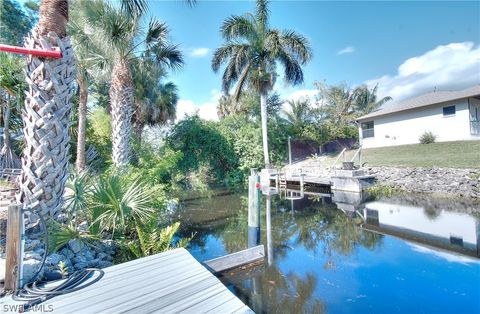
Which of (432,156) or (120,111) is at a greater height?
(120,111)

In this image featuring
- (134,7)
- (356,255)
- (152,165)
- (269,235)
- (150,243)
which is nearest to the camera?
(150,243)

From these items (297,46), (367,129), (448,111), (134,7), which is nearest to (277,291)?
(134,7)

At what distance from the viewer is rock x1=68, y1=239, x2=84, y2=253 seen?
395 centimetres

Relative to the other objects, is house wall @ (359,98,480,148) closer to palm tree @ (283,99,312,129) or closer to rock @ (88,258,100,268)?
palm tree @ (283,99,312,129)

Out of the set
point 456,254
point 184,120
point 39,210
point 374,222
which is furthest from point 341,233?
point 184,120

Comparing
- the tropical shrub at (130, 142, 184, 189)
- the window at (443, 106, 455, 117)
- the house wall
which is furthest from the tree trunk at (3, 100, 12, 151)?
the window at (443, 106, 455, 117)

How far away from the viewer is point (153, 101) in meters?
16.4

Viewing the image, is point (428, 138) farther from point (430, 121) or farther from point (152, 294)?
point (152, 294)

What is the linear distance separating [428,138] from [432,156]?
4.61 meters

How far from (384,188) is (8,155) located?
56.5 feet

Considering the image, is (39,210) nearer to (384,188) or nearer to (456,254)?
(456,254)

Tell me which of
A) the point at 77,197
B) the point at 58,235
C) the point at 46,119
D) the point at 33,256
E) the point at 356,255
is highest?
the point at 46,119

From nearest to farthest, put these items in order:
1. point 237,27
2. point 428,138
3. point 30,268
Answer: point 30,268, point 237,27, point 428,138

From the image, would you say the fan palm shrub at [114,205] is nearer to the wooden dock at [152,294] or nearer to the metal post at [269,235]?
the wooden dock at [152,294]
